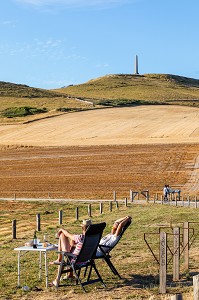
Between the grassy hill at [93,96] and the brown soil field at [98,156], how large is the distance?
15.9 metres

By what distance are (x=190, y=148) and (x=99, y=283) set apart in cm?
5007

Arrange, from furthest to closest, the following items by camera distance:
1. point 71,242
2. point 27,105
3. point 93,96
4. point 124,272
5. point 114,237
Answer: point 93,96
point 27,105
point 124,272
point 114,237
point 71,242

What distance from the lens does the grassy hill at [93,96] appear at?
105 metres

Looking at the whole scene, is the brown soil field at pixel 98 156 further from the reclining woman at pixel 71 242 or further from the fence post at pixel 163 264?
the fence post at pixel 163 264

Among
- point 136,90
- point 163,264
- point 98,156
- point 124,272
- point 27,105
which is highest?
point 136,90

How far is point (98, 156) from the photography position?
199ft

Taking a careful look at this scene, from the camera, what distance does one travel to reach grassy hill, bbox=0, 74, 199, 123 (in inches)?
4144

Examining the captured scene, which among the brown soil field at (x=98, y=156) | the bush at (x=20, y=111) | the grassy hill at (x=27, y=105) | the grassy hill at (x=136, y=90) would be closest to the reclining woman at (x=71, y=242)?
the brown soil field at (x=98, y=156)

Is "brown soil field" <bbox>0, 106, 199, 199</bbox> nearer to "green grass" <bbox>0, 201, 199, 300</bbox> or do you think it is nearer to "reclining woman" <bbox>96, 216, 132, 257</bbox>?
"green grass" <bbox>0, 201, 199, 300</bbox>

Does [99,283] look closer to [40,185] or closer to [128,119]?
[40,185]

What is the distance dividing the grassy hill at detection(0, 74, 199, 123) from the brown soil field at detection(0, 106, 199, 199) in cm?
1586

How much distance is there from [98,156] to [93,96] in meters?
90.6

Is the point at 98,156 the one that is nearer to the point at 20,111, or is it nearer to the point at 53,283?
the point at 20,111

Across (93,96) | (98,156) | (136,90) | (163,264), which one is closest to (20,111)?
(98,156)
